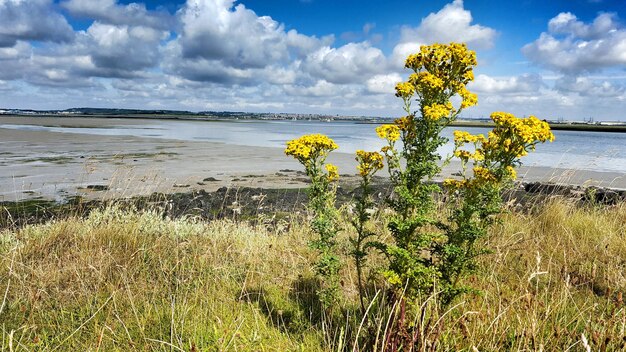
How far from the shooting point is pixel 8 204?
10.4 meters

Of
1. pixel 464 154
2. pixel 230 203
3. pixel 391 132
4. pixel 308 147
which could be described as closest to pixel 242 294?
pixel 308 147

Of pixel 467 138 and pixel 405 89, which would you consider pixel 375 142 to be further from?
pixel 405 89

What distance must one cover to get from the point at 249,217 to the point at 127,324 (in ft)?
23.0

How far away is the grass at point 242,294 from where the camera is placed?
3217 millimetres

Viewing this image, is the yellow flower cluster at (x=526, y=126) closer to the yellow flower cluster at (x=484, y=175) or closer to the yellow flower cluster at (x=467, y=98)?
the yellow flower cluster at (x=467, y=98)

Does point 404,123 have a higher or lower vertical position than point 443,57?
lower

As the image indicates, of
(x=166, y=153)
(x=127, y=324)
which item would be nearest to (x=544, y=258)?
(x=127, y=324)

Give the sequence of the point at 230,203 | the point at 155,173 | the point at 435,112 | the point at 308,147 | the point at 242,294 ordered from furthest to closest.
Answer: the point at 155,173, the point at 230,203, the point at 242,294, the point at 308,147, the point at 435,112

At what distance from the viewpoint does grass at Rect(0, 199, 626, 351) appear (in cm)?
322

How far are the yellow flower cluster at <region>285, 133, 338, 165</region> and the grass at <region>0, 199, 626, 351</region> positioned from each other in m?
1.29

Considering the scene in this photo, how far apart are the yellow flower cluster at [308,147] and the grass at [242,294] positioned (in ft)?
4.23

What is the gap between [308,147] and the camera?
3252mm

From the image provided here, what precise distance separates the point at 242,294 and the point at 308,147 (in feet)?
6.23

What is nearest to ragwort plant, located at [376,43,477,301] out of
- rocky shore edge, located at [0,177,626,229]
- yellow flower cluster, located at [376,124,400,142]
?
yellow flower cluster, located at [376,124,400,142]
